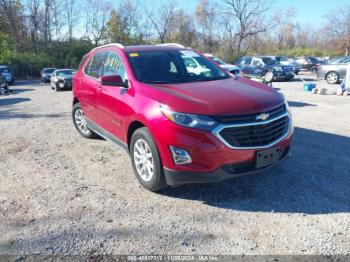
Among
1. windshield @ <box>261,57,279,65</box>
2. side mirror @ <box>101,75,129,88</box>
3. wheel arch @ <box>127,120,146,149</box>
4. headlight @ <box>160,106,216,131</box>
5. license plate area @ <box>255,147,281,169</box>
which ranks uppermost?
windshield @ <box>261,57,279,65</box>

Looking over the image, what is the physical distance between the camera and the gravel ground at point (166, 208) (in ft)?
10.9

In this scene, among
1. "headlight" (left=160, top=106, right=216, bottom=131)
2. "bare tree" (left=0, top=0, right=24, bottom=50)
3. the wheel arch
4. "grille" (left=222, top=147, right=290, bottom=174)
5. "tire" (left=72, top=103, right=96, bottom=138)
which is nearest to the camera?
"headlight" (left=160, top=106, right=216, bottom=131)

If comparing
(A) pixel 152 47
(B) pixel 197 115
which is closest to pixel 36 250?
(B) pixel 197 115

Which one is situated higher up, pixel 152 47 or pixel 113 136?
pixel 152 47

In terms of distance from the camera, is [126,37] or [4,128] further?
[126,37]

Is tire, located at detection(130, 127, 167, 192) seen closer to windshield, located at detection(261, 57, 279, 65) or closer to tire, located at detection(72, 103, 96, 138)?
tire, located at detection(72, 103, 96, 138)

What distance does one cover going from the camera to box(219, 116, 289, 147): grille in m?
3.78

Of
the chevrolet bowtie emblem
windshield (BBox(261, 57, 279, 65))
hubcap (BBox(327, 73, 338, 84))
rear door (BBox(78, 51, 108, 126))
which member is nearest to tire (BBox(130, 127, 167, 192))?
the chevrolet bowtie emblem

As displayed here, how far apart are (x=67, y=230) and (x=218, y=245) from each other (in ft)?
5.16

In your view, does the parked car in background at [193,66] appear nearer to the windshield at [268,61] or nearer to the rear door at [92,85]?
the rear door at [92,85]

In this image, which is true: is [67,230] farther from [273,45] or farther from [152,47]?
[273,45]

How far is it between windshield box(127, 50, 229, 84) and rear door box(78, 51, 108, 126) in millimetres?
933

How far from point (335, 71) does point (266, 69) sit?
395 centimetres

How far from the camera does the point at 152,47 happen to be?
18.6 feet
